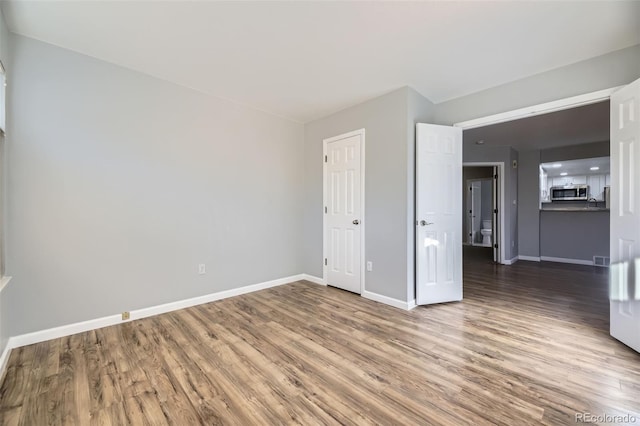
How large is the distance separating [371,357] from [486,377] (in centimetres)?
78

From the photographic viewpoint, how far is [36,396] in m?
1.65

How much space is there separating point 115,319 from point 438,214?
3705mm

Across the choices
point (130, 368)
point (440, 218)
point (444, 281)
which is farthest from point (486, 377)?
point (130, 368)

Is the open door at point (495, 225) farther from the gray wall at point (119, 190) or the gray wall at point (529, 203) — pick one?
the gray wall at point (119, 190)

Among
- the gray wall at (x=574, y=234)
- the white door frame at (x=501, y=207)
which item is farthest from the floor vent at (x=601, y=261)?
the white door frame at (x=501, y=207)

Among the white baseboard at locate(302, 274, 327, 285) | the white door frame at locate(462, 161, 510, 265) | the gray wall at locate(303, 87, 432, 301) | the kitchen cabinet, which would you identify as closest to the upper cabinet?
the kitchen cabinet

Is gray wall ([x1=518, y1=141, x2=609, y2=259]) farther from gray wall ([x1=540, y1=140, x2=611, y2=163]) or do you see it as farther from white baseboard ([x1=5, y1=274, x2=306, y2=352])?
white baseboard ([x1=5, y1=274, x2=306, y2=352])

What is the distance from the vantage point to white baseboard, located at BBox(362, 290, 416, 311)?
309 centimetres

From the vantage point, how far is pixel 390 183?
3.28 m

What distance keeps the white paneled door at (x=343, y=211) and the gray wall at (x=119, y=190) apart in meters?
0.45

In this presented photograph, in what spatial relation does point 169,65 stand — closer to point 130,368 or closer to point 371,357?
point 130,368

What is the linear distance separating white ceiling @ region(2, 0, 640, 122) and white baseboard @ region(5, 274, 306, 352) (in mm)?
2536

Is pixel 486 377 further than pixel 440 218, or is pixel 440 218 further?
pixel 440 218

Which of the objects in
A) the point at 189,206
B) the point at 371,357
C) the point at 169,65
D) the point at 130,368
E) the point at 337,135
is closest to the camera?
the point at 130,368
